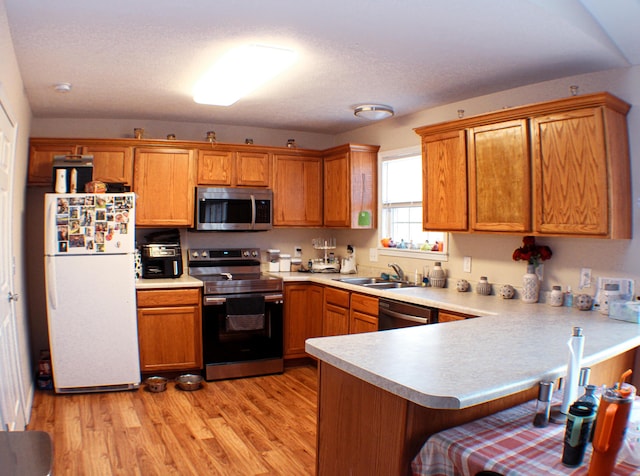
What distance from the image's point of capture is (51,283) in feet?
12.8

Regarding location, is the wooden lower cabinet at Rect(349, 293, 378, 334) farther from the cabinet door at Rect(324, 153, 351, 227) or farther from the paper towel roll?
the paper towel roll

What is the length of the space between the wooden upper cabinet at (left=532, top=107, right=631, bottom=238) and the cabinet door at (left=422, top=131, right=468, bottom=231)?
0.58 metres

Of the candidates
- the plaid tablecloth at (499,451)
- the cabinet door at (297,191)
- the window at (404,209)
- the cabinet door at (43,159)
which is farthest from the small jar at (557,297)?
the cabinet door at (43,159)

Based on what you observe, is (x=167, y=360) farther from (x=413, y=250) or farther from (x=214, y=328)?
(x=413, y=250)

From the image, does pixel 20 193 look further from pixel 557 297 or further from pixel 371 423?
pixel 557 297

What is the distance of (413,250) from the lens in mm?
4453

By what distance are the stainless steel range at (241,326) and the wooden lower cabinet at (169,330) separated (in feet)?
0.29

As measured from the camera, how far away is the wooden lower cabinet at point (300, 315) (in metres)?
4.74

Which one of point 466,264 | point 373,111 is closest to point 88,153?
point 373,111

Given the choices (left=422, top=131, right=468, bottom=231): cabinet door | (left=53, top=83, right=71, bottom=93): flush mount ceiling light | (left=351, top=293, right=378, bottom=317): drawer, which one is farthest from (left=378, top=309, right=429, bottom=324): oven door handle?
(left=53, top=83, right=71, bottom=93): flush mount ceiling light

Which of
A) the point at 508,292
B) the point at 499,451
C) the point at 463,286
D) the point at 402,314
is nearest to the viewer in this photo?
the point at 499,451

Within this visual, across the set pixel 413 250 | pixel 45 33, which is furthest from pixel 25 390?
pixel 413 250

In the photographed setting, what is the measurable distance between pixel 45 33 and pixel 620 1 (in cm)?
293

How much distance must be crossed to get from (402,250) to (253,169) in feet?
5.41
